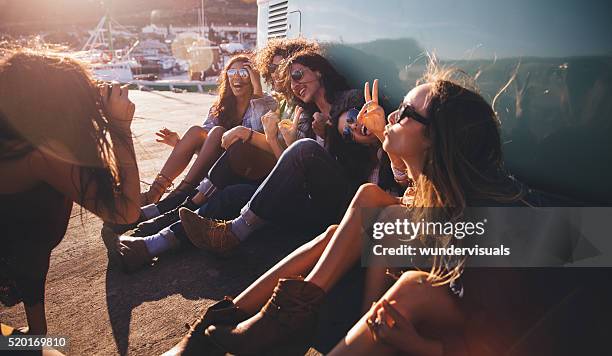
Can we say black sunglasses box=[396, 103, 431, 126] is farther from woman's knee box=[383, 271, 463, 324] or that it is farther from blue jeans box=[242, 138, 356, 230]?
blue jeans box=[242, 138, 356, 230]

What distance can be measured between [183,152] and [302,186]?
1.54 metres

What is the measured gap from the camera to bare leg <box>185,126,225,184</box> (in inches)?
140

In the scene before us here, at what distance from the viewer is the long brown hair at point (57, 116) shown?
1.57 meters

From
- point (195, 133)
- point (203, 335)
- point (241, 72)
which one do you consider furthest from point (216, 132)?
point (203, 335)

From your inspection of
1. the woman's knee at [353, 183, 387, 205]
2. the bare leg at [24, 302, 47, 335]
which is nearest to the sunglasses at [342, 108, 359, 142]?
the woman's knee at [353, 183, 387, 205]

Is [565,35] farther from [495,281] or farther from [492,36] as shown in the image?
[495,281]

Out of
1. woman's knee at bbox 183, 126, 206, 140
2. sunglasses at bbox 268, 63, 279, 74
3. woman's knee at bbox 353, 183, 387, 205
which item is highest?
sunglasses at bbox 268, 63, 279, 74

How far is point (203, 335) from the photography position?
1820mm

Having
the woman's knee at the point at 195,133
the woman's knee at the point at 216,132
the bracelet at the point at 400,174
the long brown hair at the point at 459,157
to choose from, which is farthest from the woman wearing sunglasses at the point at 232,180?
the long brown hair at the point at 459,157

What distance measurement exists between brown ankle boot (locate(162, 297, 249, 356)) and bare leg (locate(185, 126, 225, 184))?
1.86 metres

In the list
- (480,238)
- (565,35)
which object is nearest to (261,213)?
(480,238)

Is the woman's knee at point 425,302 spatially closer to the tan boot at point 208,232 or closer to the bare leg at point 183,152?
the tan boot at point 208,232

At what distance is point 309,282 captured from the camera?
1730 millimetres

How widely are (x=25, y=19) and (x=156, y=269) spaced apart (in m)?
76.4
